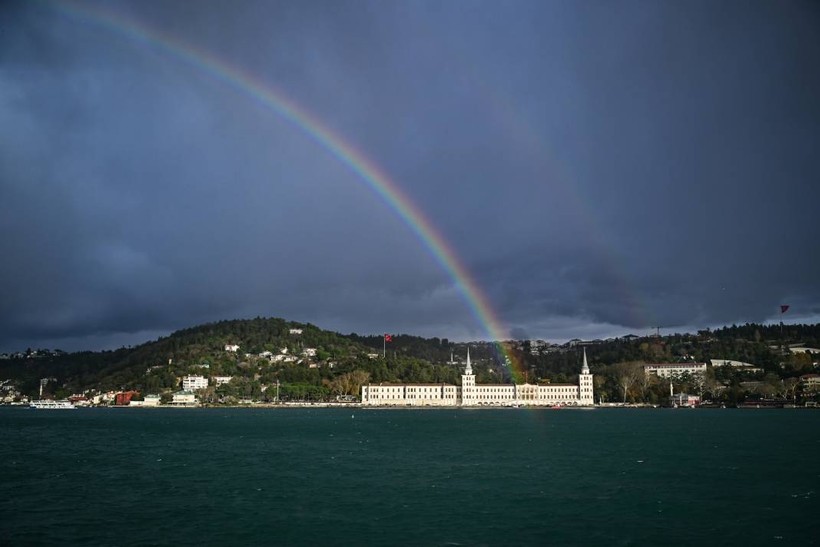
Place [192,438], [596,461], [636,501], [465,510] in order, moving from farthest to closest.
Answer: [192,438], [596,461], [636,501], [465,510]

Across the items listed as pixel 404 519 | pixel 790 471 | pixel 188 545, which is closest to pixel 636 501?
pixel 404 519

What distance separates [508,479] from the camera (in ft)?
144

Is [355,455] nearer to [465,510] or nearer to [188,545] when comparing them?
[465,510]

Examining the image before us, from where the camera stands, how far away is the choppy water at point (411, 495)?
2778 centimetres

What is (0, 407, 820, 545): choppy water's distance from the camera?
2778 cm

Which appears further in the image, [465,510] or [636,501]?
[636,501]

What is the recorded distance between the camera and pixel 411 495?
1489 inches

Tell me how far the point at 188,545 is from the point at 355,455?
35.8 meters

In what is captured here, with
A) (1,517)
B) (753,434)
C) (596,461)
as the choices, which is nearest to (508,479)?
(596,461)

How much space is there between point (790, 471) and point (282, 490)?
35.6m

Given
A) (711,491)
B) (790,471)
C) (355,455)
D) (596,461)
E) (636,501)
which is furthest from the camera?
(355,455)

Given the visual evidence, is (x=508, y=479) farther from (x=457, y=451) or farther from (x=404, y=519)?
(x=457, y=451)

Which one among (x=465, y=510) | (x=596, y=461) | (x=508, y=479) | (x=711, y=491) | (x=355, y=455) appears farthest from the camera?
(x=355, y=455)

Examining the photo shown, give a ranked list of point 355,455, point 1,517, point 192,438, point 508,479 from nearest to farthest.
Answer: point 1,517 < point 508,479 < point 355,455 < point 192,438
